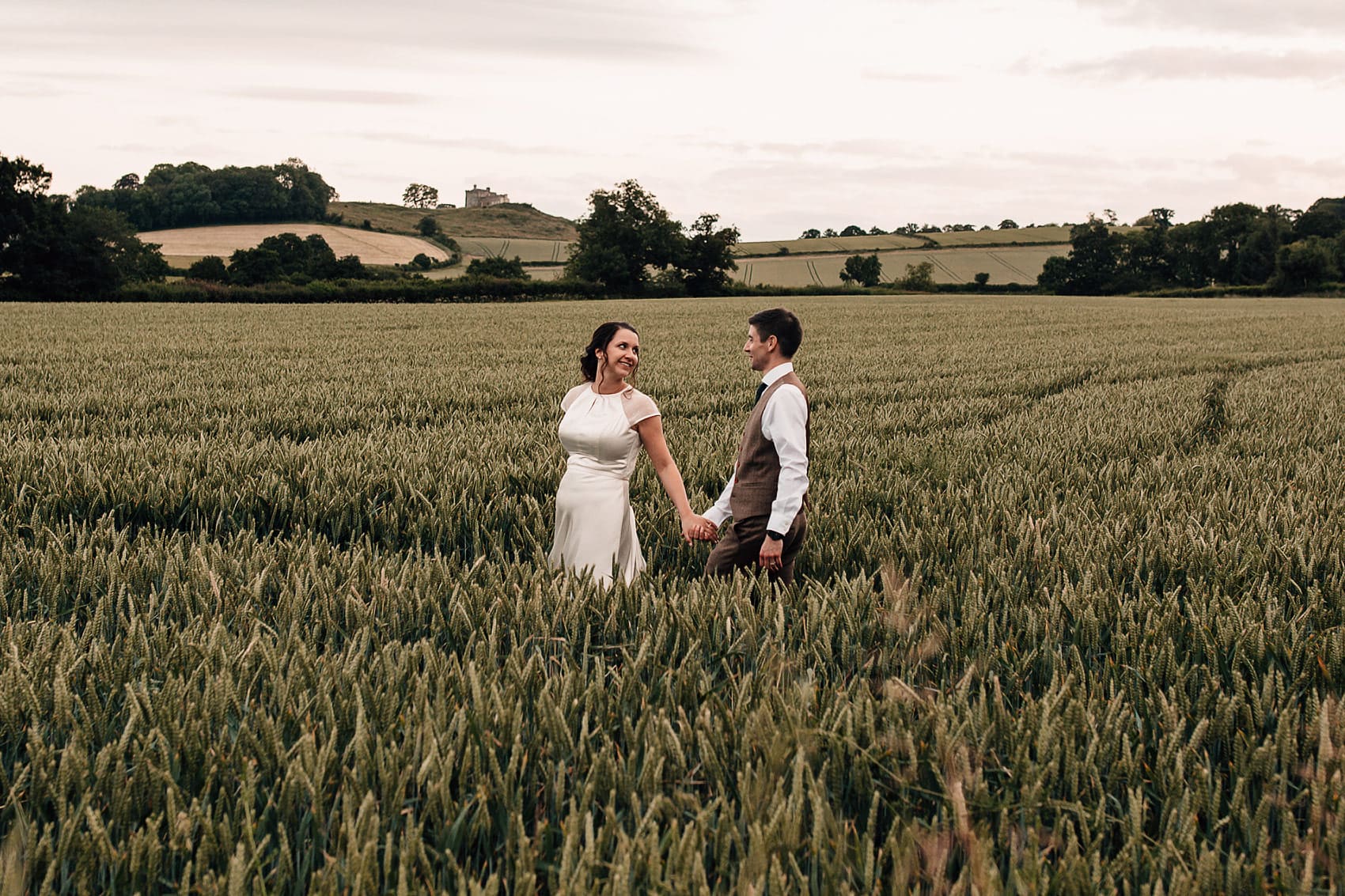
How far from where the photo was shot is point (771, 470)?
4066mm

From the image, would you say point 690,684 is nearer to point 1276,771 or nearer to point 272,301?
point 1276,771

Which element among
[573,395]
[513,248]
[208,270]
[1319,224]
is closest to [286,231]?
[513,248]

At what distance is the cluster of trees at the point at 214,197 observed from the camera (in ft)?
332

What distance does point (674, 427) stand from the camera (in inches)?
364

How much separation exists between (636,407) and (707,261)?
241ft

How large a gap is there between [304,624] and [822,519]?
114 inches

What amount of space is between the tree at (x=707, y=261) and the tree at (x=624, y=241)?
1101 millimetres

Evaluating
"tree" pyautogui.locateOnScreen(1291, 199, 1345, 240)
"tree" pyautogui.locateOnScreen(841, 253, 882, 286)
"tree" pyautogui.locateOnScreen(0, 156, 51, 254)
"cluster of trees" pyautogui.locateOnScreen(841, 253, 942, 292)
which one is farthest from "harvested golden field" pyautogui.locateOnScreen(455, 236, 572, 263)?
"tree" pyautogui.locateOnScreen(1291, 199, 1345, 240)

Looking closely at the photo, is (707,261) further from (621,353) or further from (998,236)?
(621,353)

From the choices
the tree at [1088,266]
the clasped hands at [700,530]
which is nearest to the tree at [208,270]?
the clasped hands at [700,530]

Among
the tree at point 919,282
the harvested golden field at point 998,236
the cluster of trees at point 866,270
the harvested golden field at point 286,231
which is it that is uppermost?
the harvested golden field at point 998,236

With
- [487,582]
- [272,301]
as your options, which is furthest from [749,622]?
[272,301]

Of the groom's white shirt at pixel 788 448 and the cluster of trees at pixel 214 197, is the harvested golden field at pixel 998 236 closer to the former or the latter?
the cluster of trees at pixel 214 197

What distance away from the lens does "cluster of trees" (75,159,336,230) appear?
10112 cm
